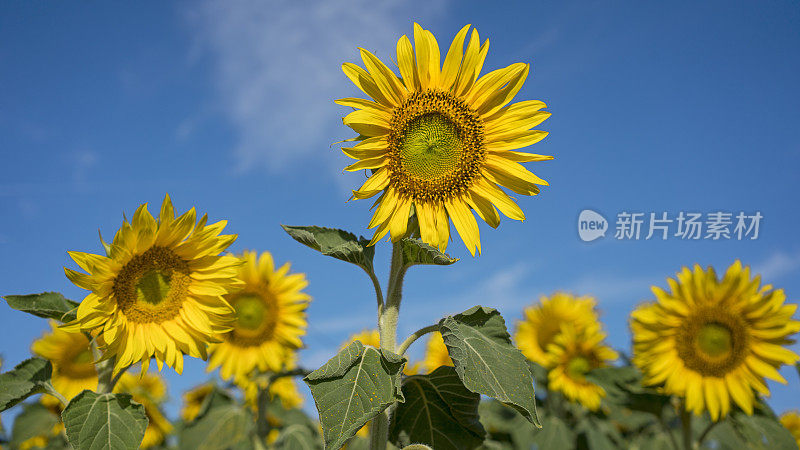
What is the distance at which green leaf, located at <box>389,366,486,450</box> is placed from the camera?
2629mm

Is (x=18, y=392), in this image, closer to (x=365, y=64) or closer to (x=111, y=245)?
(x=111, y=245)

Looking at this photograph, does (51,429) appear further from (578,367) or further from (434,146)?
(578,367)

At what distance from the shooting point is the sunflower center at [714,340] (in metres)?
4.79

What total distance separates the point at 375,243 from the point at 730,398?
142 inches

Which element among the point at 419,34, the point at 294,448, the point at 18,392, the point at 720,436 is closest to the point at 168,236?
the point at 18,392

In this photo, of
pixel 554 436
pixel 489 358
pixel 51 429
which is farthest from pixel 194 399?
pixel 489 358

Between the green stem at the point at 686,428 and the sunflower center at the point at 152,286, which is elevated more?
the sunflower center at the point at 152,286

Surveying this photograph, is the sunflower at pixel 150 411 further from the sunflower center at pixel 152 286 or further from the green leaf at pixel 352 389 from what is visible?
the green leaf at pixel 352 389

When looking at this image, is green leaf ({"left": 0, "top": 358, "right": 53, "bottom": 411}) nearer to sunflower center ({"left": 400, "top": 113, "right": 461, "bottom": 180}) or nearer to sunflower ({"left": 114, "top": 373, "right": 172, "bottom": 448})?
sunflower center ({"left": 400, "top": 113, "right": 461, "bottom": 180})

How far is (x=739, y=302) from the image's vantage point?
4789 millimetres

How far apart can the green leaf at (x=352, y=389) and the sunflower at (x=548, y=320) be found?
448cm

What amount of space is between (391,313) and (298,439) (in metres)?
2.28

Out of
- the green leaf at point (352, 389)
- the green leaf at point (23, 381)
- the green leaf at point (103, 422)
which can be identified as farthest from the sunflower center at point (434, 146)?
the green leaf at point (23, 381)

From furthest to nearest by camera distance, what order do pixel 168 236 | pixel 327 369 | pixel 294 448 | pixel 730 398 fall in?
pixel 730 398, pixel 294 448, pixel 168 236, pixel 327 369
